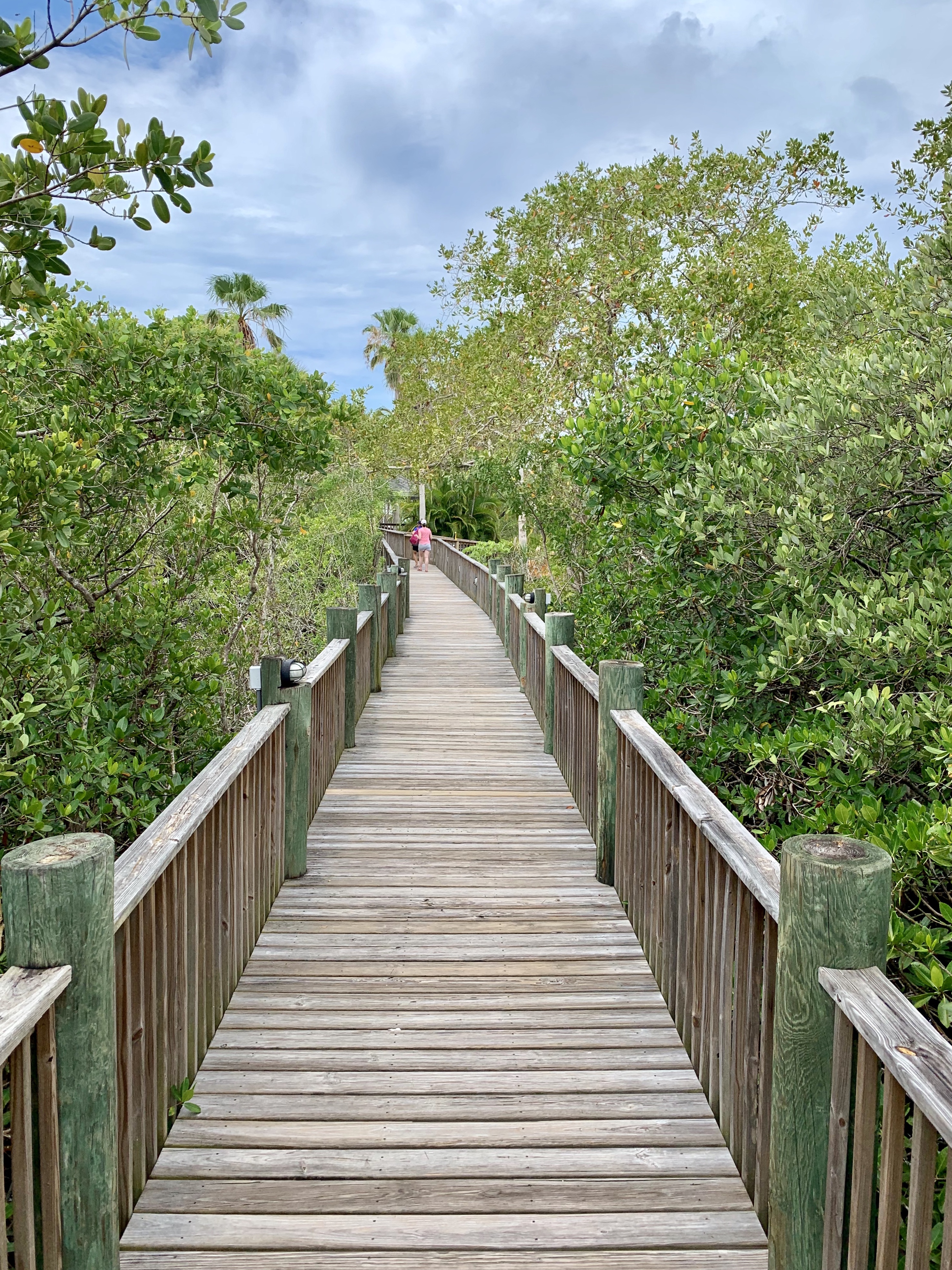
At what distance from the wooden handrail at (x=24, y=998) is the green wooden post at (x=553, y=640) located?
5198mm

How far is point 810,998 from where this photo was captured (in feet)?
6.88

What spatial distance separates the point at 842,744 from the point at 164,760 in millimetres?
4226

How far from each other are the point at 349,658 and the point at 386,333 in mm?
49707

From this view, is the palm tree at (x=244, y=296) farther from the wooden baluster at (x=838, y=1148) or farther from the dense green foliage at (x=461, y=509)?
the wooden baluster at (x=838, y=1148)

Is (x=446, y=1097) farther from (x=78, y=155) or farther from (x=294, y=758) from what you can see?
(x=78, y=155)

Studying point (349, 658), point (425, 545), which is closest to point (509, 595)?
point (349, 658)

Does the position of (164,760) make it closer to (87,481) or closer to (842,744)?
(87,481)

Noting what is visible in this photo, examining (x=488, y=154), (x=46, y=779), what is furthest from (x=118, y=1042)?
(x=488, y=154)

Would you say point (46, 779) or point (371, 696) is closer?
point (46, 779)

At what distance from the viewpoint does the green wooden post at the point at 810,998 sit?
1.98m

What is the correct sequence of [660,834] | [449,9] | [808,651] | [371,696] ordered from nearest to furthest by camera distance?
[660,834] → [808,651] → [371,696] → [449,9]

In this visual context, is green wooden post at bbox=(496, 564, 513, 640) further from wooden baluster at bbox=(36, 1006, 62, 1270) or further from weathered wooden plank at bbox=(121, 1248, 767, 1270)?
wooden baluster at bbox=(36, 1006, 62, 1270)

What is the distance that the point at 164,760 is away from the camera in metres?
6.11

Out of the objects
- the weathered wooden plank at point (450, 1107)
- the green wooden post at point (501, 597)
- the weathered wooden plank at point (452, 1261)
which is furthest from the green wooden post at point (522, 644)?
the weathered wooden plank at point (452, 1261)
